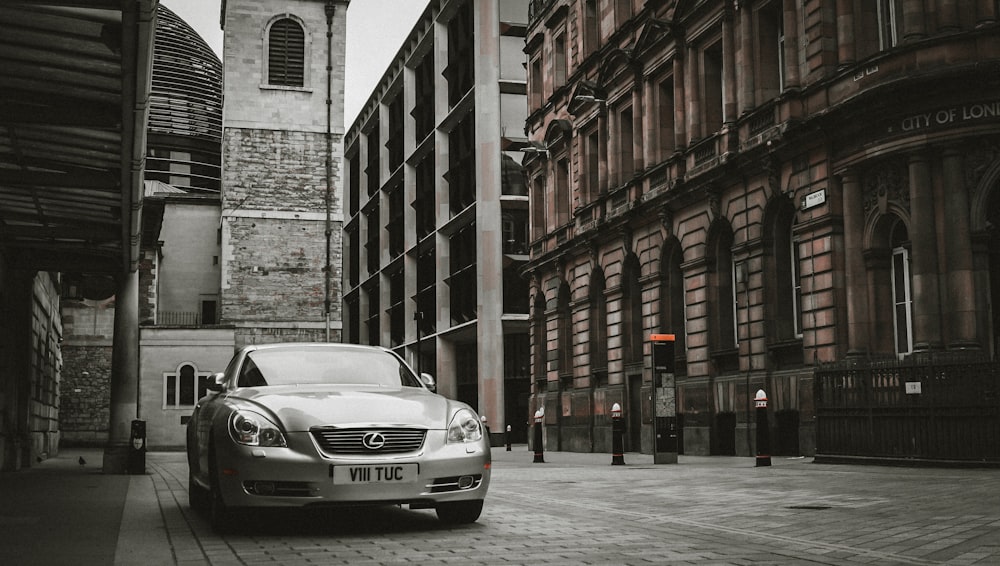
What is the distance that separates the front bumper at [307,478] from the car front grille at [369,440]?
0.19 feet

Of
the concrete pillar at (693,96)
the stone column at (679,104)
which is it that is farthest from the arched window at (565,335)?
the concrete pillar at (693,96)

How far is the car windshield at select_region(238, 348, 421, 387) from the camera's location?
983 centimetres

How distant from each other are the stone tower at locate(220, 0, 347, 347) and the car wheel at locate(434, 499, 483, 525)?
4937 centimetres

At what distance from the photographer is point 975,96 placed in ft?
63.0

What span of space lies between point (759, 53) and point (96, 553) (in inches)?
830

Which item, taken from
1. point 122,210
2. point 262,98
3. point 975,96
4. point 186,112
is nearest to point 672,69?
point 975,96

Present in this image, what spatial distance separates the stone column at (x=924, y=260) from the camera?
1972 cm

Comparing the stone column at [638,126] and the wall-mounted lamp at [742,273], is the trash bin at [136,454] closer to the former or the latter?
the wall-mounted lamp at [742,273]

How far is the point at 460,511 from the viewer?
9.11m

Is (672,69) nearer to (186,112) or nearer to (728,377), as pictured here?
(728,377)

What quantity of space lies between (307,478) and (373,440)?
56 cm

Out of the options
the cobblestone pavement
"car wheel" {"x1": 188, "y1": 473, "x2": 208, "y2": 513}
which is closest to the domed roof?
the cobblestone pavement

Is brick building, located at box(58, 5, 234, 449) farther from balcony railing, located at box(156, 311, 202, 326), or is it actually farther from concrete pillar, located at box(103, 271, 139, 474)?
concrete pillar, located at box(103, 271, 139, 474)

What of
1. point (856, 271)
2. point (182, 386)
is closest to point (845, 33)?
point (856, 271)
